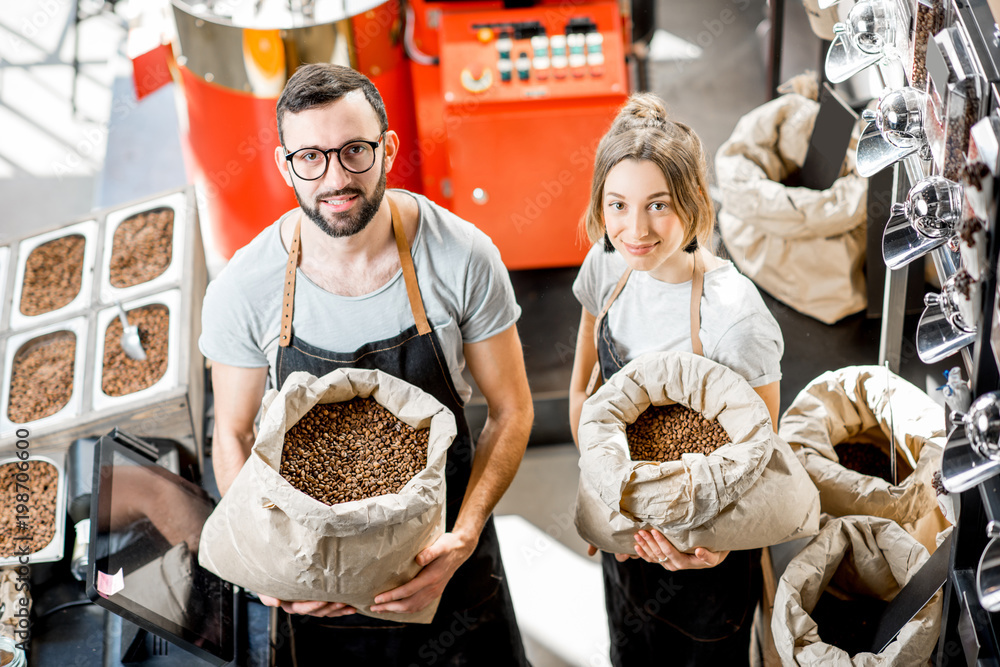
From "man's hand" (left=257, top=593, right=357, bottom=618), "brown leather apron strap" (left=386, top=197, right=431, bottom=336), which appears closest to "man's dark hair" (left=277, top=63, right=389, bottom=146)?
"brown leather apron strap" (left=386, top=197, right=431, bottom=336)

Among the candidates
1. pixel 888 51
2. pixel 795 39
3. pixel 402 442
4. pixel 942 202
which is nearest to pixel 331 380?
pixel 402 442

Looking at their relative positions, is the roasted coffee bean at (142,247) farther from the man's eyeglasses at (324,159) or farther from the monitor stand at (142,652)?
the man's eyeglasses at (324,159)

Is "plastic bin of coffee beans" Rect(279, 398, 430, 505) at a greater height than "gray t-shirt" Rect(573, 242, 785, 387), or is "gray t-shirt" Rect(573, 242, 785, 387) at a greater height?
"gray t-shirt" Rect(573, 242, 785, 387)

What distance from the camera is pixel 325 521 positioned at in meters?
1.55

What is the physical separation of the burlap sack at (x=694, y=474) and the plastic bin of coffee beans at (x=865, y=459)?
60 centimetres

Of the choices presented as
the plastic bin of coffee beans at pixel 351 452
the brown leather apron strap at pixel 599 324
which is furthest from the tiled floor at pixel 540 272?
the plastic bin of coffee beans at pixel 351 452

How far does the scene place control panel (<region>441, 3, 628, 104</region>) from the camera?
3312 millimetres

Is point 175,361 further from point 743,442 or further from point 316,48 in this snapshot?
point 743,442

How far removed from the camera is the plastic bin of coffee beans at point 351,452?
1.66m

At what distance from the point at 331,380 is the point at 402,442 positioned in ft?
0.57

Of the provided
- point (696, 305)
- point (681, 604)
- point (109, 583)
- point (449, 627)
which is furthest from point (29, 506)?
point (696, 305)

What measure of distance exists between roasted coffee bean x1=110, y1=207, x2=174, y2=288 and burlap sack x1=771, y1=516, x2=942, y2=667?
2196mm

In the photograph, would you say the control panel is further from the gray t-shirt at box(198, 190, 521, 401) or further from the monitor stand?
the monitor stand

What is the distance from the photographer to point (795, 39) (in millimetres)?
4805
